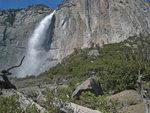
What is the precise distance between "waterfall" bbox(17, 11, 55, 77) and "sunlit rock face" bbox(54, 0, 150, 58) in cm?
447

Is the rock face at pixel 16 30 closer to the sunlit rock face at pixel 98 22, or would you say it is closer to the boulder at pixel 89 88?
the sunlit rock face at pixel 98 22

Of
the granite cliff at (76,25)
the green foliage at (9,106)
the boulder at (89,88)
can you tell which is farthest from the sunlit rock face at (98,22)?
the green foliage at (9,106)

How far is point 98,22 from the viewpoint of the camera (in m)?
56.0

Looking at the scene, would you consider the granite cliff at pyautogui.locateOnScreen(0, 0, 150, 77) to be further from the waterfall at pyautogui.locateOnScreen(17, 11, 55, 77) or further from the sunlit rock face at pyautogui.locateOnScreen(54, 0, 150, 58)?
the waterfall at pyautogui.locateOnScreen(17, 11, 55, 77)

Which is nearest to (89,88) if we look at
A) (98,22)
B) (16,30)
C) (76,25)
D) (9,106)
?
(9,106)

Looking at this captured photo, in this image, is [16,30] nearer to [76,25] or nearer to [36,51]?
[36,51]

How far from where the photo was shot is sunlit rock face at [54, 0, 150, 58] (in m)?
52.5

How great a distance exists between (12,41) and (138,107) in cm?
5990

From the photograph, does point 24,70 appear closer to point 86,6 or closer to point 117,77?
point 86,6

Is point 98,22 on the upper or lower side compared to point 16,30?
upper

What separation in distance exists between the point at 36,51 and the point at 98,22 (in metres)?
A: 23.8

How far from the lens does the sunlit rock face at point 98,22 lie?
52531mm

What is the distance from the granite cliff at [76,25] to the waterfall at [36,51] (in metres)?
1.98

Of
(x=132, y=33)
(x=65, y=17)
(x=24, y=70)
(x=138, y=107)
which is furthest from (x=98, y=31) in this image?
(x=138, y=107)
